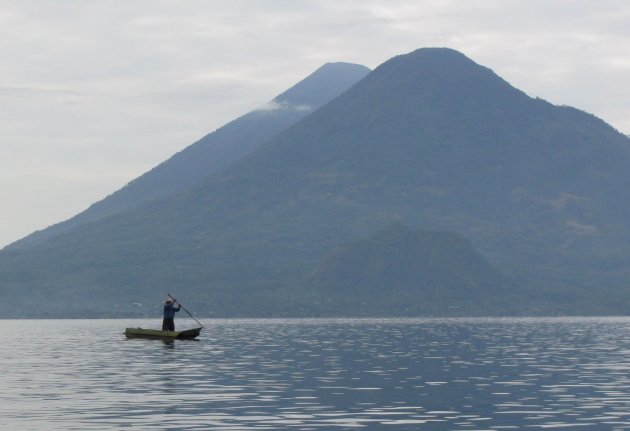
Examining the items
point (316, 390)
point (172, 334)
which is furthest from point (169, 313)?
point (316, 390)

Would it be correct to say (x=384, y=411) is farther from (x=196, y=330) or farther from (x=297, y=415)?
(x=196, y=330)

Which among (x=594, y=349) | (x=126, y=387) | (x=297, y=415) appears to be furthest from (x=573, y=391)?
(x=594, y=349)

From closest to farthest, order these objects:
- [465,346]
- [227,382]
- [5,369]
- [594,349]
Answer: [227,382], [5,369], [594,349], [465,346]

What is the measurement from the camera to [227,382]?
6406 cm

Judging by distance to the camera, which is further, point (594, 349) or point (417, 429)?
point (594, 349)

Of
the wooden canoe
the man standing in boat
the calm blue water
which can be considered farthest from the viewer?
the wooden canoe

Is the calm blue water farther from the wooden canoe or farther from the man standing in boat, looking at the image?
the wooden canoe

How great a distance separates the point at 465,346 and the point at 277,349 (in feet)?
51.2

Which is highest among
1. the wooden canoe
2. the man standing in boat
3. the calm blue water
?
the man standing in boat

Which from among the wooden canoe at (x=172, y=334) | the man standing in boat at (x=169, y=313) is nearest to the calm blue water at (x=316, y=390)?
the man standing in boat at (x=169, y=313)

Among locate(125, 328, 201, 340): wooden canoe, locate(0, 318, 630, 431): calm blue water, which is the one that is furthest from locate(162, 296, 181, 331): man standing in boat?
locate(0, 318, 630, 431): calm blue water

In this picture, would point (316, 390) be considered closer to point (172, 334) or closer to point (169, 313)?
point (169, 313)

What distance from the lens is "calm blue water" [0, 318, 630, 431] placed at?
154ft

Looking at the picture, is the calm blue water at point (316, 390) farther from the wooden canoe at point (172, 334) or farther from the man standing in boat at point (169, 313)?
the wooden canoe at point (172, 334)
